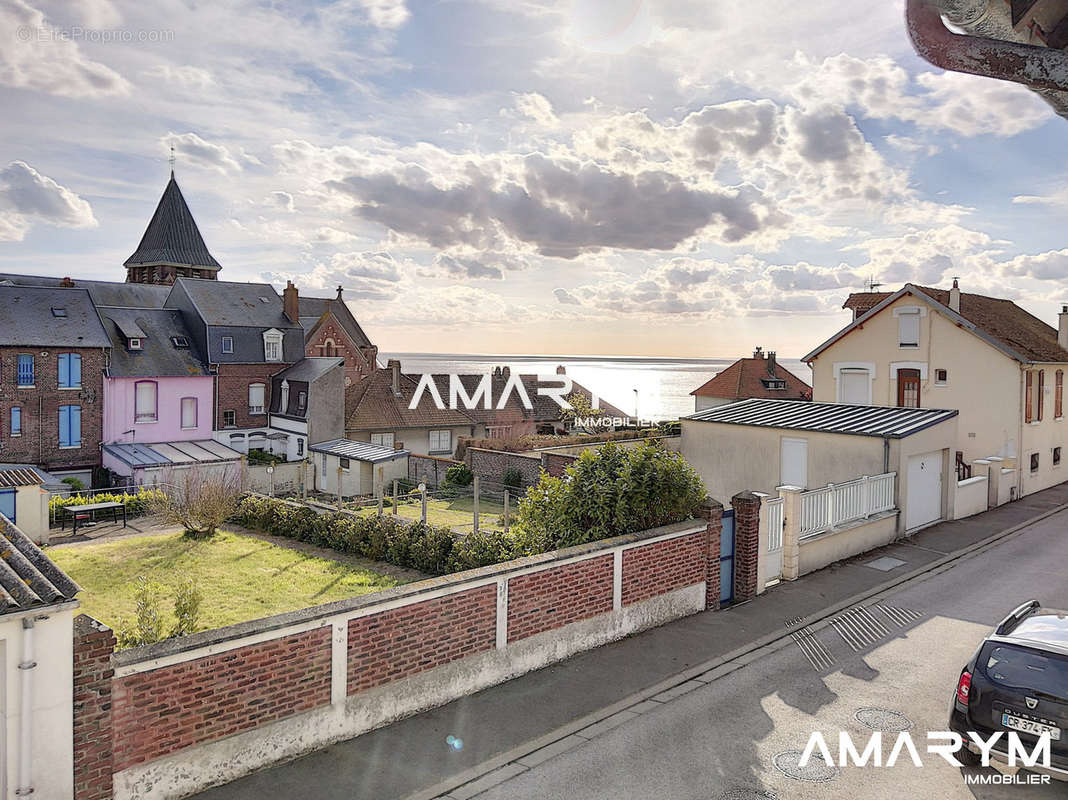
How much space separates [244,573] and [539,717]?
35.7 ft

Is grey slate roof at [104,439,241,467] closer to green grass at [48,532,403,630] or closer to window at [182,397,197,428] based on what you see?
window at [182,397,197,428]

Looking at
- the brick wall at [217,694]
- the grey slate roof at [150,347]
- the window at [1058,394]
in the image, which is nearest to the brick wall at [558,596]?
the brick wall at [217,694]

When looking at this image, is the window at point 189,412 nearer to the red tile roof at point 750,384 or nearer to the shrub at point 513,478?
the shrub at point 513,478

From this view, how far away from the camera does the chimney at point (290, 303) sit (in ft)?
143

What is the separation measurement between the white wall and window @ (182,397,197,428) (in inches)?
1386

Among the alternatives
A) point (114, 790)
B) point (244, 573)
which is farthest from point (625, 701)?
point (244, 573)

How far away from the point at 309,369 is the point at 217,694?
34.3 metres

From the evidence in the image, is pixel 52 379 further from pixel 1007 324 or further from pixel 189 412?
pixel 1007 324

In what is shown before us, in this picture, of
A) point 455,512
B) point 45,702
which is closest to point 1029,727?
point 45,702

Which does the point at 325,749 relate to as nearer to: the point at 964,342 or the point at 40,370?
the point at 964,342

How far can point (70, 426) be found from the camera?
113 ft

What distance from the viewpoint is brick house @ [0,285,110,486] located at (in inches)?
1287

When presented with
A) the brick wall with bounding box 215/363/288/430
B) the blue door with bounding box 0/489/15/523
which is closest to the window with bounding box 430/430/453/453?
the brick wall with bounding box 215/363/288/430

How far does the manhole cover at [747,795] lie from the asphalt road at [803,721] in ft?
0.04
